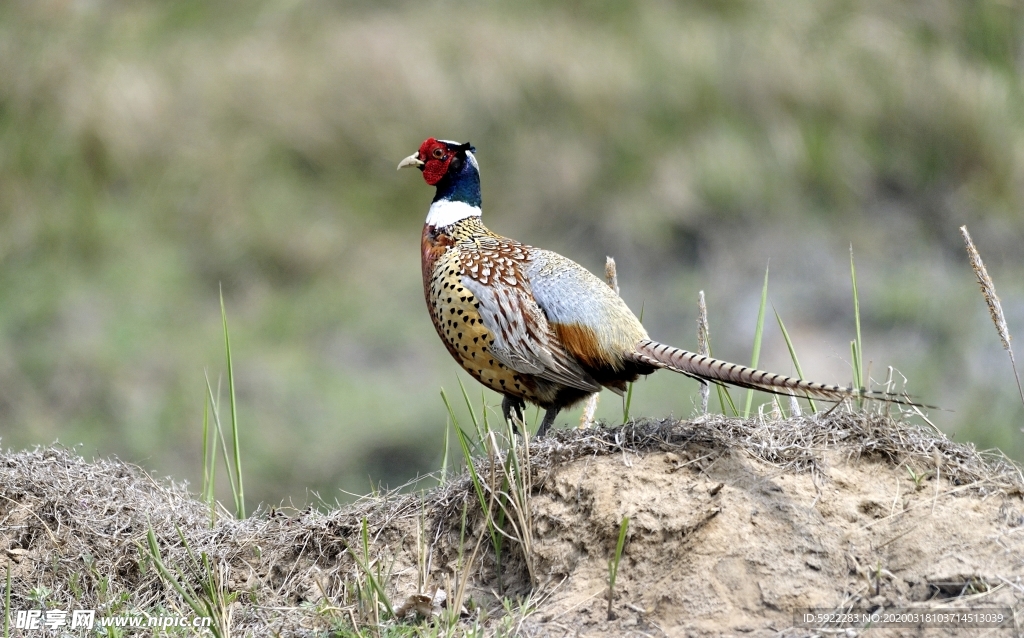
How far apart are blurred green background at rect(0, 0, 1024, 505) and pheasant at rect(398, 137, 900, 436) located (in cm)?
428

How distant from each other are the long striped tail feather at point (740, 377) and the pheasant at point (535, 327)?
1 cm

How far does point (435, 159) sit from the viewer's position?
18.1 ft

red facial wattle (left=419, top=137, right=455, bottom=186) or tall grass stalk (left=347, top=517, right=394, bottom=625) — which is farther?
red facial wattle (left=419, top=137, right=455, bottom=186)

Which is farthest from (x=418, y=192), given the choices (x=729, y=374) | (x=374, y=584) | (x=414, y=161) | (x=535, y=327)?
(x=374, y=584)

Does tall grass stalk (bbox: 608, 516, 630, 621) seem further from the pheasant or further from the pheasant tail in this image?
the pheasant

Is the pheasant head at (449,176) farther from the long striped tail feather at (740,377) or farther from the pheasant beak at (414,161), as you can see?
the long striped tail feather at (740,377)

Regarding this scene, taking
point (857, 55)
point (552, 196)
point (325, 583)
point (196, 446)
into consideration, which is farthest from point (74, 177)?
point (325, 583)

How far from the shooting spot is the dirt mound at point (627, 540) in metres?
3.32

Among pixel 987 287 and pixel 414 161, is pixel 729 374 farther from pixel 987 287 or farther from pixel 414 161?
pixel 414 161

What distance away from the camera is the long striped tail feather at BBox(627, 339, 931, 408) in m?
3.56

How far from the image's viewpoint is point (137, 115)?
11.6 meters

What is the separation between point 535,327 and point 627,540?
3.83ft

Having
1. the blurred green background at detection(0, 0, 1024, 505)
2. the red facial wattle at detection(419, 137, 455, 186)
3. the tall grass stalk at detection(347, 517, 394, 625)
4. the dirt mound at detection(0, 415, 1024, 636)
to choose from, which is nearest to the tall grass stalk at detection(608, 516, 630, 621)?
the dirt mound at detection(0, 415, 1024, 636)

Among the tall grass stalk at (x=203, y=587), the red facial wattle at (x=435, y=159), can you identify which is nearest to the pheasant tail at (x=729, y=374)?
the red facial wattle at (x=435, y=159)
